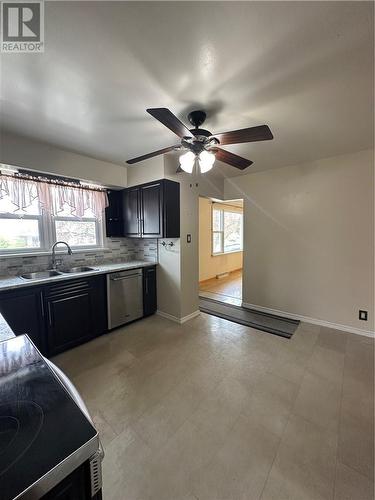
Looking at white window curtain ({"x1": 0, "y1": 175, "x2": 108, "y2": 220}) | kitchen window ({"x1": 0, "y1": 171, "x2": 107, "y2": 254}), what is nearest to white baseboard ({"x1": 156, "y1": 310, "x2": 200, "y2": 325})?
kitchen window ({"x1": 0, "y1": 171, "x2": 107, "y2": 254})

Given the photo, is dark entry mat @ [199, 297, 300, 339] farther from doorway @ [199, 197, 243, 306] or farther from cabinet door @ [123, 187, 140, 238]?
cabinet door @ [123, 187, 140, 238]

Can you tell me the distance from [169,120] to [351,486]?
2461 millimetres

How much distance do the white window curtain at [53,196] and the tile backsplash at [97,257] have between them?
1.83ft

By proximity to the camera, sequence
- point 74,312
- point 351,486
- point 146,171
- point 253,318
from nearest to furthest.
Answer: point 351,486, point 74,312, point 146,171, point 253,318

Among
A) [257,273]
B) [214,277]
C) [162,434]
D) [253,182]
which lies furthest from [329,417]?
[214,277]

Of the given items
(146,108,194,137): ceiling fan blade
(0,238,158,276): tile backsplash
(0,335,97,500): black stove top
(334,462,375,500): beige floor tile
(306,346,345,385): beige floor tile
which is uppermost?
(146,108,194,137): ceiling fan blade

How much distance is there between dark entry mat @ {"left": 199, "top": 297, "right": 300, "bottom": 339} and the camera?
2973 millimetres

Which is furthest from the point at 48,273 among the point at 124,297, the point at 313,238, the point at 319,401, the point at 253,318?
the point at 313,238

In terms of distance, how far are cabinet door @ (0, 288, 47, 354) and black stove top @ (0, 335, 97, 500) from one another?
1.51 m

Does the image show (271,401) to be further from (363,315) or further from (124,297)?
(124,297)

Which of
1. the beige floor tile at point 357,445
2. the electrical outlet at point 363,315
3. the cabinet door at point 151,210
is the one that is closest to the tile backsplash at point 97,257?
the cabinet door at point 151,210

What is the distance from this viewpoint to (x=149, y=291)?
3354 mm

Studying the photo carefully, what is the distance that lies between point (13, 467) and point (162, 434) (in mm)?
1288

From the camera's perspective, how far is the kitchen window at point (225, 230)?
5.83 m
